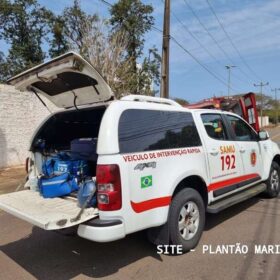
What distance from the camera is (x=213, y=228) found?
5598 mm

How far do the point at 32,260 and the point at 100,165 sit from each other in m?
1.80

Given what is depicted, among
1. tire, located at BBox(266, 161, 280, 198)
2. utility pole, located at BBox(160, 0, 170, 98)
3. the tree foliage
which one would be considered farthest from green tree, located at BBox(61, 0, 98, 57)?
tire, located at BBox(266, 161, 280, 198)

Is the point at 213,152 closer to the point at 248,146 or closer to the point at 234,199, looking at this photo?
the point at 234,199

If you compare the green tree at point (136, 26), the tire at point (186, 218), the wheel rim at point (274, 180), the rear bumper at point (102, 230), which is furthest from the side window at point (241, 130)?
the green tree at point (136, 26)

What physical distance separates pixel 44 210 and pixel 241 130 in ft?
12.6

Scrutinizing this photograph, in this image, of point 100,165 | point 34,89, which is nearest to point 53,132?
point 34,89

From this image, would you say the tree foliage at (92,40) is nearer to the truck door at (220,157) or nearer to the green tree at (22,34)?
the green tree at (22,34)

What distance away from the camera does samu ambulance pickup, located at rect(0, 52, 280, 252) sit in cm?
380

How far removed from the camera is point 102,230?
3691mm

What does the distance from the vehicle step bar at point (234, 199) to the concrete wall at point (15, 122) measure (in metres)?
8.55

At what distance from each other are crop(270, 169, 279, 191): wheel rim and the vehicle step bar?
1.75 ft

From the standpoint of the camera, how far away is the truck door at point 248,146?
6.16 metres

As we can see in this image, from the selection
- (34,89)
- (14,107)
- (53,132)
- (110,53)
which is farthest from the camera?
(110,53)

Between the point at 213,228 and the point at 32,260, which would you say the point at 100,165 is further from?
the point at 213,228
